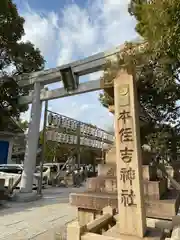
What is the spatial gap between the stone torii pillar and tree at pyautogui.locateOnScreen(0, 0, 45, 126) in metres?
1.17

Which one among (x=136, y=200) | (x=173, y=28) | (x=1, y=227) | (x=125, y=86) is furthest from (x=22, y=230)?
(x=173, y=28)

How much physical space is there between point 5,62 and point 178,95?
7667mm

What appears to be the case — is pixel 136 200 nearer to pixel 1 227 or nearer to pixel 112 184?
pixel 112 184

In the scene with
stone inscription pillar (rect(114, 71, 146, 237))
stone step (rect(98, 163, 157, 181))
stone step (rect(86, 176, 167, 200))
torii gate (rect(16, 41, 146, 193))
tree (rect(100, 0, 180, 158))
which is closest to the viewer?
stone inscription pillar (rect(114, 71, 146, 237))

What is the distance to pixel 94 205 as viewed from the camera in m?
4.66

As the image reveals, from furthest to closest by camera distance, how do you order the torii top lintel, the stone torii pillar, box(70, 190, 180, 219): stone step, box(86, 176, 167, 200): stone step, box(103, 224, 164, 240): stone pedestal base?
the stone torii pillar, the torii top lintel, box(86, 176, 167, 200): stone step, box(70, 190, 180, 219): stone step, box(103, 224, 164, 240): stone pedestal base

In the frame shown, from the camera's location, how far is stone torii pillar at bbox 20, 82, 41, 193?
8.95 meters

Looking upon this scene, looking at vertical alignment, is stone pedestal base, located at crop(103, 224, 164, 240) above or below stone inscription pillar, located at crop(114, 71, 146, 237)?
below

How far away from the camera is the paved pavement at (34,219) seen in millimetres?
4570

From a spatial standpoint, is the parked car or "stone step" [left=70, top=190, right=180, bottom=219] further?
the parked car

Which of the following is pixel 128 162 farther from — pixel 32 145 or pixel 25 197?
pixel 32 145

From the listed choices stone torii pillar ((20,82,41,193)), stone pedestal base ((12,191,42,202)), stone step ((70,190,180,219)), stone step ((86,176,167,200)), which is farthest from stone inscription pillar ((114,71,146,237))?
stone torii pillar ((20,82,41,193))

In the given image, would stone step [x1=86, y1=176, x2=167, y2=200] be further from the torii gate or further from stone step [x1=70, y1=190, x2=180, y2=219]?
the torii gate

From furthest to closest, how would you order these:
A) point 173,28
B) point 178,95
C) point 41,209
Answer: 1. point 178,95
2. point 41,209
3. point 173,28
